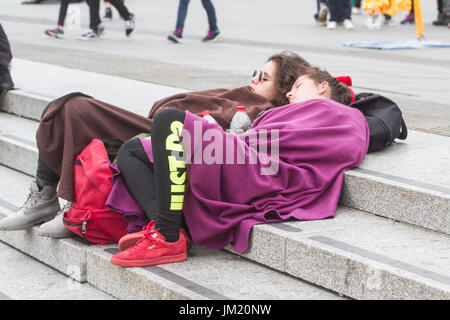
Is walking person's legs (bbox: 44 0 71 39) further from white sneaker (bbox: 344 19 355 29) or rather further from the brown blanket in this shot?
the brown blanket

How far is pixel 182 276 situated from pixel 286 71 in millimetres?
1413

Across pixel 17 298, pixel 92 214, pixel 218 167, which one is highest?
pixel 218 167

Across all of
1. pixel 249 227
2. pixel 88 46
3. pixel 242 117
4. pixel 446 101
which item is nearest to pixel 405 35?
pixel 88 46

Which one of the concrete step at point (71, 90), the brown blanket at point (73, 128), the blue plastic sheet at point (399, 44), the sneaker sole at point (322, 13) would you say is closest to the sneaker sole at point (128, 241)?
the brown blanket at point (73, 128)

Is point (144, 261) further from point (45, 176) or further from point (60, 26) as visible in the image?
point (60, 26)

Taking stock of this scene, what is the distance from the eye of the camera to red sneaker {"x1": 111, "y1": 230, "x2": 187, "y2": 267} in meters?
3.17

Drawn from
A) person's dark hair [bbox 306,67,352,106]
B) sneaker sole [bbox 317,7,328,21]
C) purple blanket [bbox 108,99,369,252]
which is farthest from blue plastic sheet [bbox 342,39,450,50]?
purple blanket [bbox 108,99,369,252]

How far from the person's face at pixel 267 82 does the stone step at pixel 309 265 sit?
85 centimetres

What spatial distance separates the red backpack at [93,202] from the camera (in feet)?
11.2

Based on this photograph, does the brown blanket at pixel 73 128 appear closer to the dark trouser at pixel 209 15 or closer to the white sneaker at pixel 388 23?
the dark trouser at pixel 209 15

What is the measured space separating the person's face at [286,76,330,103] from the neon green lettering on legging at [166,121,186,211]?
879 mm

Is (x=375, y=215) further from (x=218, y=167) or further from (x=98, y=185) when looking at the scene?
(x=98, y=185)

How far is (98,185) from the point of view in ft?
11.2

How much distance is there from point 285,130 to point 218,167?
43 cm
